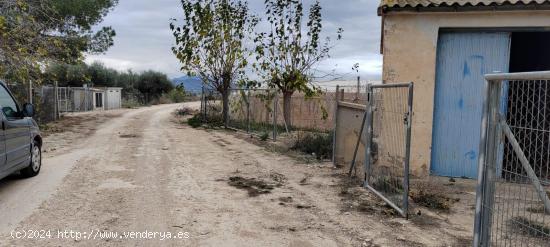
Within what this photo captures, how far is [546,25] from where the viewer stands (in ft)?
27.3

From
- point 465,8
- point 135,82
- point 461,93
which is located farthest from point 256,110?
point 135,82

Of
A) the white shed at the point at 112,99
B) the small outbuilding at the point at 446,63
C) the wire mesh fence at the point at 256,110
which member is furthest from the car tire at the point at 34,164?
the white shed at the point at 112,99

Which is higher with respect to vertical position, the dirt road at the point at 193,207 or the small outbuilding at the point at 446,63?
the small outbuilding at the point at 446,63

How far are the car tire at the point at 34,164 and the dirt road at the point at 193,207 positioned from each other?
0.18 metres

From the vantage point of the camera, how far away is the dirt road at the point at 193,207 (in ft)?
17.3

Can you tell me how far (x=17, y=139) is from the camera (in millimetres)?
7469

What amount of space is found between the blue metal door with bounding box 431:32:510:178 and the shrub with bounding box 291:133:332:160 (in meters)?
3.16

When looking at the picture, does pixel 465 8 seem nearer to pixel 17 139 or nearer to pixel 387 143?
pixel 387 143

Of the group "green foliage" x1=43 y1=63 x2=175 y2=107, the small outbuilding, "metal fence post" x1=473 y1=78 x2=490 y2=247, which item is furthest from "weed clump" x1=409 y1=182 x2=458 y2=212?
"green foliage" x1=43 y1=63 x2=175 y2=107

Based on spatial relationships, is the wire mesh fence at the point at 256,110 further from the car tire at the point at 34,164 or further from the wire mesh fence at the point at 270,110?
the car tire at the point at 34,164

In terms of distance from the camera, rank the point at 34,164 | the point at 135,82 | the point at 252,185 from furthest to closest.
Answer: the point at 135,82 → the point at 34,164 → the point at 252,185

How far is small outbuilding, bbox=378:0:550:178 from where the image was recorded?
860 centimetres

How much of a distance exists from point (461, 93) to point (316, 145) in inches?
170

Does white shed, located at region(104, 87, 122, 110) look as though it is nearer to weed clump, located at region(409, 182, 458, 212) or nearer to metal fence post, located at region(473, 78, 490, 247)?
weed clump, located at region(409, 182, 458, 212)
